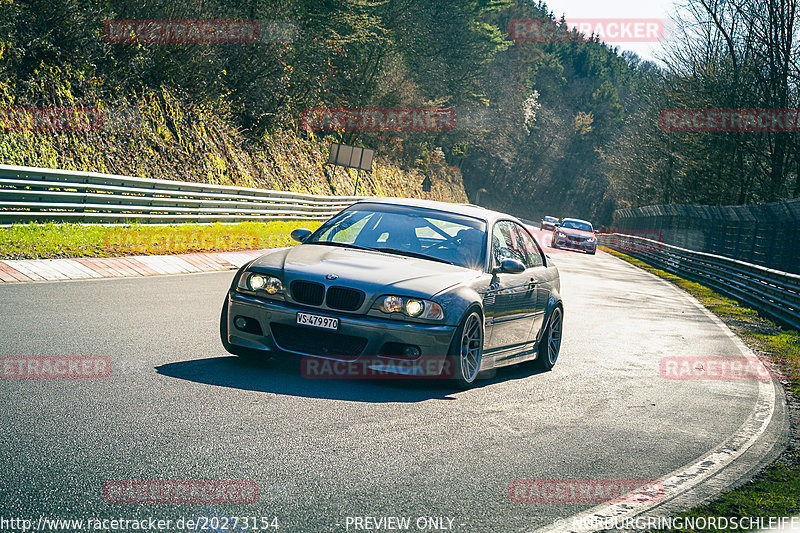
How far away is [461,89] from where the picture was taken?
77062 millimetres

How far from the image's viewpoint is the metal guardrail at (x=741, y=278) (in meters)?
18.0

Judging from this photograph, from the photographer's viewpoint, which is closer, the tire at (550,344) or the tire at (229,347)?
the tire at (229,347)

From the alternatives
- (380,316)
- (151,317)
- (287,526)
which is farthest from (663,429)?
(151,317)

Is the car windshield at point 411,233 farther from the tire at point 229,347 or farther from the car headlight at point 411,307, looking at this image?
the tire at point 229,347

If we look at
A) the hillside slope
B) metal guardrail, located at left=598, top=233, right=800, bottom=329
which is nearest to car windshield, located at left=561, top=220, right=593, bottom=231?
metal guardrail, located at left=598, top=233, right=800, bottom=329

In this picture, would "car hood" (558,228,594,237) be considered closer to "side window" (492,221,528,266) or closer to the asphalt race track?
the asphalt race track

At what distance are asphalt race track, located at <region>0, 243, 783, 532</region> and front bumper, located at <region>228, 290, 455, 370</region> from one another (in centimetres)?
28

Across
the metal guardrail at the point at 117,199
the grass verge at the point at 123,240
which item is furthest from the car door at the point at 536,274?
the metal guardrail at the point at 117,199

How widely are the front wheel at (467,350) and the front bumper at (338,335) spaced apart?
0.42ft

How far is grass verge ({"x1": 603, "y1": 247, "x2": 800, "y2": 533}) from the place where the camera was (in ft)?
16.7

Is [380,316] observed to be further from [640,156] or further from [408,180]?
[640,156]

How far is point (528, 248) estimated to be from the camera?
9.79 meters

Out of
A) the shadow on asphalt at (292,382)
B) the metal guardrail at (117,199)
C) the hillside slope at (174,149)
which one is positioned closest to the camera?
the shadow on asphalt at (292,382)

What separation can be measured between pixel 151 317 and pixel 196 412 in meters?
4.26
